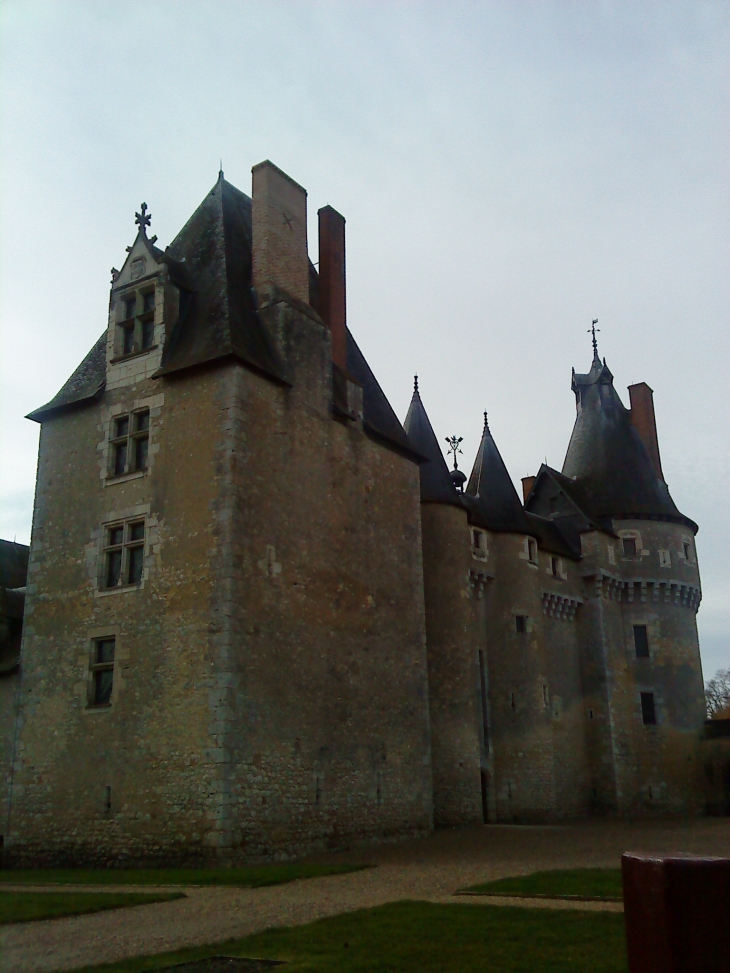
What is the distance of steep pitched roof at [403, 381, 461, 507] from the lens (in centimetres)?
2764

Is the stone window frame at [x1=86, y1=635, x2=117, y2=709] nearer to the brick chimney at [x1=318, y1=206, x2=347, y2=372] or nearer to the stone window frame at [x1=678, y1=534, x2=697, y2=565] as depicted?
the brick chimney at [x1=318, y1=206, x2=347, y2=372]

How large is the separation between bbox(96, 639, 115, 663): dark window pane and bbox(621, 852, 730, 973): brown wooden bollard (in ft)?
52.3

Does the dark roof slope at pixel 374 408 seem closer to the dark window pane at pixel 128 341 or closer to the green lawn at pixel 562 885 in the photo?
the dark window pane at pixel 128 341

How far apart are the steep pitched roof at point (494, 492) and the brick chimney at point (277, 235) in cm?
1296

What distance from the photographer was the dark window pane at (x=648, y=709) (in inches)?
1376

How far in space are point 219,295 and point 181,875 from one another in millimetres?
11835

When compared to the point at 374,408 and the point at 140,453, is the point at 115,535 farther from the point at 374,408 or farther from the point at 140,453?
the point at 374,408

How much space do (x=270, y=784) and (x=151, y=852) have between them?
2.39m

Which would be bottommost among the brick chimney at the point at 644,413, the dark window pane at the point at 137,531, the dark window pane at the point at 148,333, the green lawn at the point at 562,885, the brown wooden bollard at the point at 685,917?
the green lawn at the point at 562,885

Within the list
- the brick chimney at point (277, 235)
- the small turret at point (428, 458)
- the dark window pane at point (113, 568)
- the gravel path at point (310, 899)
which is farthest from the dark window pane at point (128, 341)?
the gravel path at point (310, 899)

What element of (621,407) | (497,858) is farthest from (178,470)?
(621,407)

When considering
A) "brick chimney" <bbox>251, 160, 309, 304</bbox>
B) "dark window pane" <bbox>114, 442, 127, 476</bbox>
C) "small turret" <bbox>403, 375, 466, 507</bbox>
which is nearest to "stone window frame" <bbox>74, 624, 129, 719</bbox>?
"dark window pane" <bbox>114, 442, 127, 476</bbox>

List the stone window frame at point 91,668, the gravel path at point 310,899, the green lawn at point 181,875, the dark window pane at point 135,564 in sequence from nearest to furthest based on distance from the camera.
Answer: the gravel path at point 310,899 < the green lawn at point 181,875 < the stone window frame at point 91,668 < the dark window pane at point 135,564

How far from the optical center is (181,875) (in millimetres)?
14141
